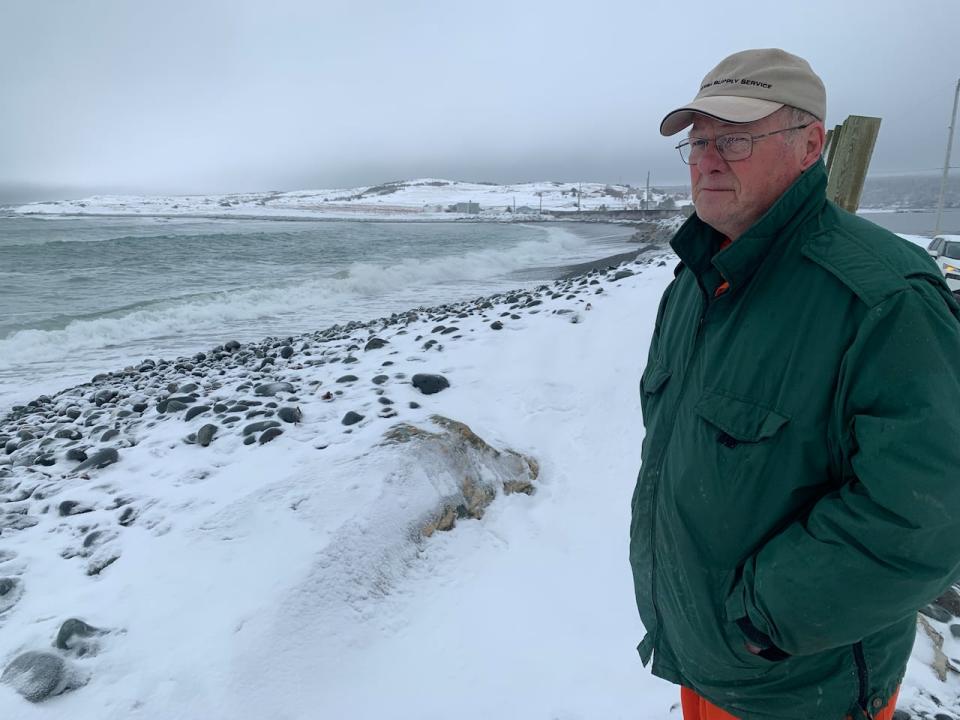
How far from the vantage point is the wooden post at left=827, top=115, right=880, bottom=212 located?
4430mm

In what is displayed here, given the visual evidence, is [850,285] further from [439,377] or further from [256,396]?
[256,396]

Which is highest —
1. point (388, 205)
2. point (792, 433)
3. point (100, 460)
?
point (792, 433)

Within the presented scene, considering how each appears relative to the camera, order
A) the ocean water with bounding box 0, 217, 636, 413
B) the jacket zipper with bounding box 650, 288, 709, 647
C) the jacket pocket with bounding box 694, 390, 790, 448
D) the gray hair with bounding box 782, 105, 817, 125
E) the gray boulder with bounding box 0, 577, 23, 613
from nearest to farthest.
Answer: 1. the jacket pocket with bounding box 694, 390, 790, 448
2. the gray hair with bounding box 782, 105, 817, 125
3. the jacket zipper with bounding box 650, 288, 709, 647
4. the gray boulder with bounding box 0, 577, 23, 613
5. the ocean water with bounding box 0, 217, 636, 413

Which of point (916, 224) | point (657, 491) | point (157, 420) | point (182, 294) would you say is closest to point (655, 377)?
point (657, 491)

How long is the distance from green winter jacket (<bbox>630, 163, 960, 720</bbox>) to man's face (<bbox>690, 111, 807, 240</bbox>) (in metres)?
0.08

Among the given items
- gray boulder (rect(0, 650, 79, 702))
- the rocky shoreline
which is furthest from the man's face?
gray boulder (rect(0, 650, 79, 702))

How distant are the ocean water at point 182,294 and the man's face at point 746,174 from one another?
1096 cm

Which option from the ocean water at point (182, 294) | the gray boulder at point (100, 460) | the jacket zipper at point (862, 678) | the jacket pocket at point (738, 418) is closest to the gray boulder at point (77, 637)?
the gray boulder at point (100, 460)

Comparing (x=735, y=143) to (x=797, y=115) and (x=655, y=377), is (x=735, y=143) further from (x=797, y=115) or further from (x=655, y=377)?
(x=655, y=377)

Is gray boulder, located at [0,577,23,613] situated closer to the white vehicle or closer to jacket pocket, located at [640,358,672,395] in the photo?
jacket pocket, located at [640,358,672,395]

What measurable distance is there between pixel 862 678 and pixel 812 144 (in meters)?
1.49

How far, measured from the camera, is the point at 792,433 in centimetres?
138

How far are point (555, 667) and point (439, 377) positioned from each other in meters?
3.82

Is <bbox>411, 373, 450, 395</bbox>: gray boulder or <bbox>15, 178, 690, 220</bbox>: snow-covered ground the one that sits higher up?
<bbox>411, 373, 450, 395</bbox>: gray boulder
